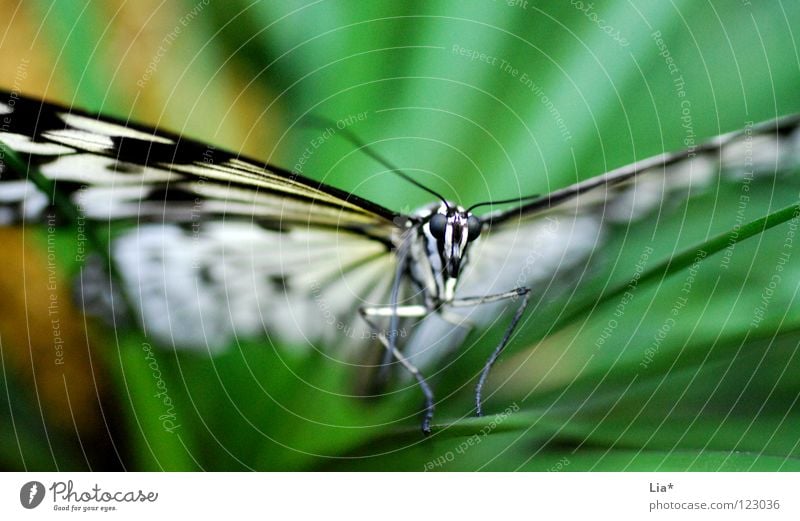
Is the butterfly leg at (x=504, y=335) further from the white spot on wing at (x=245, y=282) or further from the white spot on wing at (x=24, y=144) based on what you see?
the white spot on wing at (x=24, y=144)

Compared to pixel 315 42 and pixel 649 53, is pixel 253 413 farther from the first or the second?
→ pixel 649 53

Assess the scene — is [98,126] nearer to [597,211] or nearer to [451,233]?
[451,233]

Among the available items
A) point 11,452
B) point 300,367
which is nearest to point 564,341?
point 300,367

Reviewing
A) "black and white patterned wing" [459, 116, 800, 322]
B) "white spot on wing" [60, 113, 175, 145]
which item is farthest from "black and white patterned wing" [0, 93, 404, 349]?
"black and white patterned wing" [459, 116, 800, 322]

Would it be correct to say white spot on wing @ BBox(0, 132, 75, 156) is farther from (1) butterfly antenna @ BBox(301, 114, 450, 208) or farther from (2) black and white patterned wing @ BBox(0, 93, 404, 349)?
(1) butterfly antenna @ BBox(301, 114, 450, 208)

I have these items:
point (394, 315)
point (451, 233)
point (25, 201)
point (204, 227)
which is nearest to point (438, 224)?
point (451, 233)
